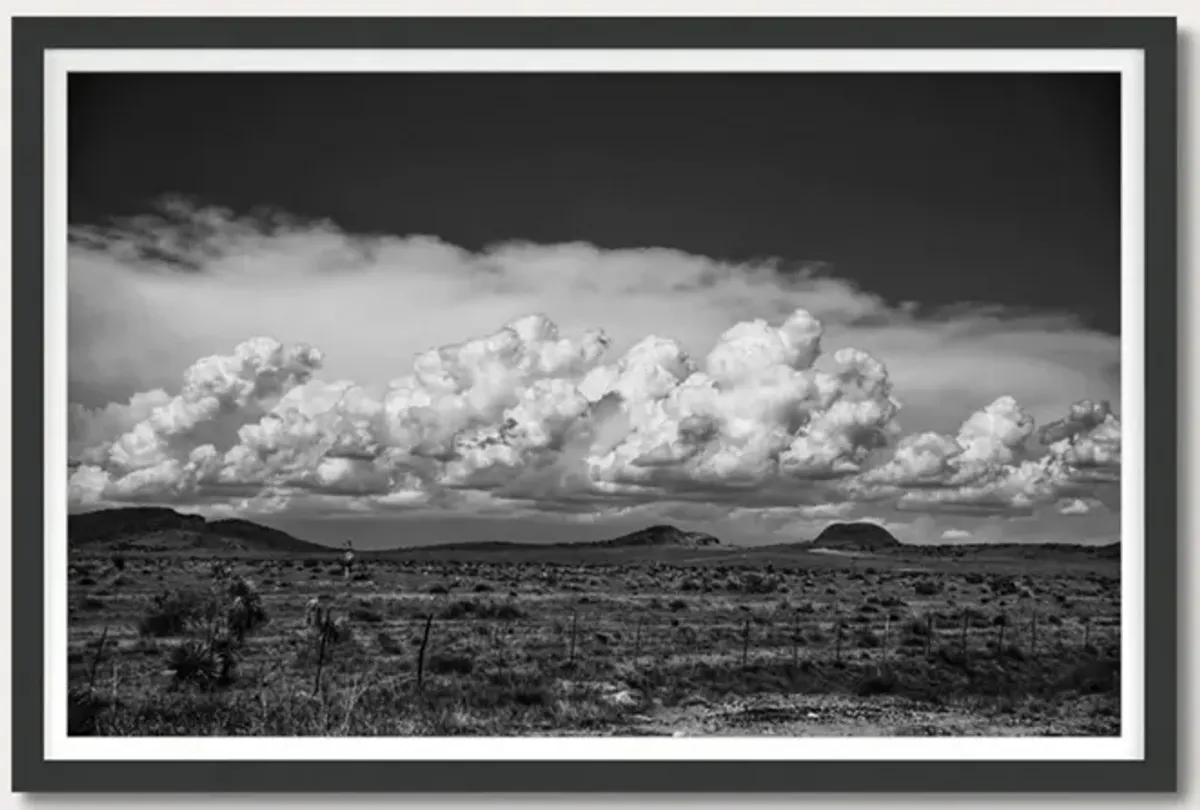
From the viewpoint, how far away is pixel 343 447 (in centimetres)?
549

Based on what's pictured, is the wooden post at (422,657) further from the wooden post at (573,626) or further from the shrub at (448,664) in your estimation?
the wooden post at (573,626)

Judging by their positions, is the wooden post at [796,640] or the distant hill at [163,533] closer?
the distant hill at [163,533]

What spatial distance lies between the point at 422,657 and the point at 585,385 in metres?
1.29

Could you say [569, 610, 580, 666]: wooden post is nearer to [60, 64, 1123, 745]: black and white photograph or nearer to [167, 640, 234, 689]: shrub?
[60, 64, 1123, 745]: black and white photograph

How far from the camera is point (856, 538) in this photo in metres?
5.44

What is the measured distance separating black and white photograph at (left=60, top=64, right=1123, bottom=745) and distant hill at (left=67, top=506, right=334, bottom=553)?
0.01 metres

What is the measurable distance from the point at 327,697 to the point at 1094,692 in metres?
3.08

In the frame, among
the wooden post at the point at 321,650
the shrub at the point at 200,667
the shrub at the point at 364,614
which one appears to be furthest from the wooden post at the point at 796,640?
the shrub at the point at 200,667

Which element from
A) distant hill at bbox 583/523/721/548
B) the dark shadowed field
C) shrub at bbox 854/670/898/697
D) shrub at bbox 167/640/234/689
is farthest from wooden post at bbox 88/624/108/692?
shrub at bbox 854/670/898/697

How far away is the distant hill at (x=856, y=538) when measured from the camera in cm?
542

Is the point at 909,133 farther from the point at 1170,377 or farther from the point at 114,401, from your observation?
the point at 114,401

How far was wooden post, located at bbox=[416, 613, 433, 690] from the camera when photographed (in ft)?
17.9

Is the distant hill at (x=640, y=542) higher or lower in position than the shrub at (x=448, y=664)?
higher

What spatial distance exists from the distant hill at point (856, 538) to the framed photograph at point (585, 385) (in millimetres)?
15
